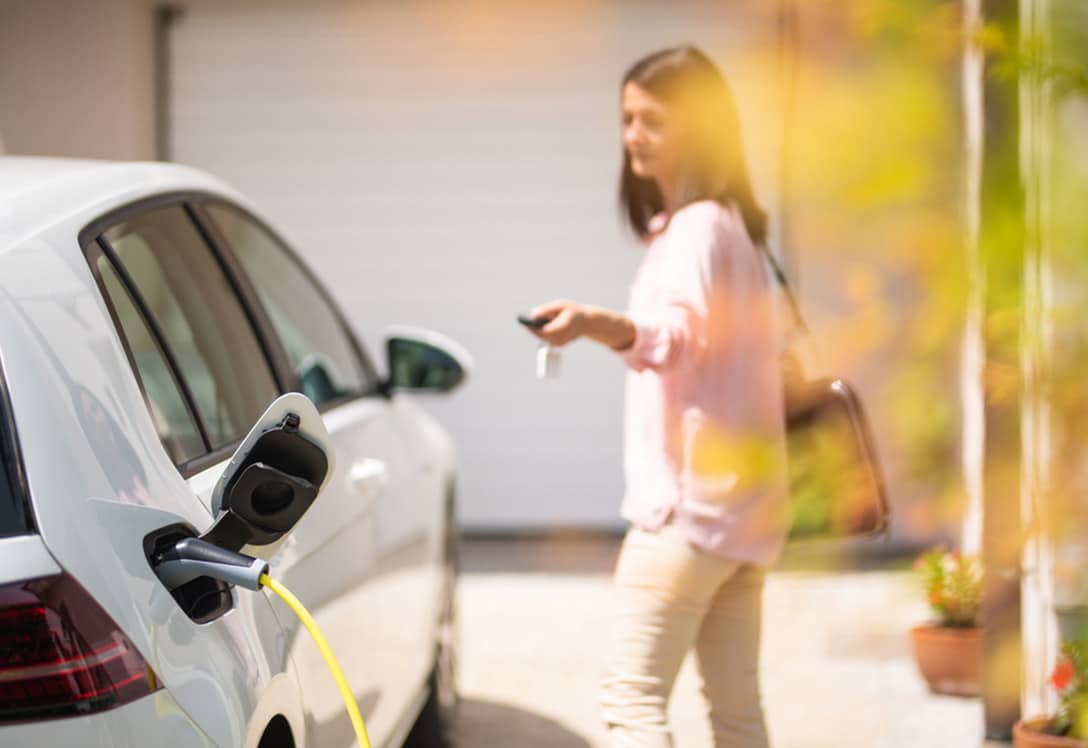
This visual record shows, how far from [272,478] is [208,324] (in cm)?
121

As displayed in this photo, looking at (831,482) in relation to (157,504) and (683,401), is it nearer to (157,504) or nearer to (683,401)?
(157,504)

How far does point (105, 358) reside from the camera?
6.08 ft

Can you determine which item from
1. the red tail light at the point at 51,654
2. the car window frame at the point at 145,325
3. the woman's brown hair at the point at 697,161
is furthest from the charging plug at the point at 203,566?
the woman's brown hair at the point at 697,161

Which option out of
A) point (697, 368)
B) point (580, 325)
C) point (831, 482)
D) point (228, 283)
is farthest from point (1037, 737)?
point (831, 482)

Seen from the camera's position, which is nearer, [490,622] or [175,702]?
[175,702]

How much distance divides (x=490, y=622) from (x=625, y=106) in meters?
4.08

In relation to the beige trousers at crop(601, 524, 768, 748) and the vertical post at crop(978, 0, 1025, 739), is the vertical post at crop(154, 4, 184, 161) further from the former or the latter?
the vertical post at crop(978, 0, 1025, 739)

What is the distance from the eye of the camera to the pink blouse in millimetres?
2652

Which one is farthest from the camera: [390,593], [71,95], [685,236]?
[71,95]

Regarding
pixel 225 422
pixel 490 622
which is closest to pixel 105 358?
pixel 225 422

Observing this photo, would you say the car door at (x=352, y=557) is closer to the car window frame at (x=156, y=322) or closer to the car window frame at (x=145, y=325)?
the car window frame at (x=156, y=322)

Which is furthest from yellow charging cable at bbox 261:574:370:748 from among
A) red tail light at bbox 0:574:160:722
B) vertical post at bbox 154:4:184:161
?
vertical post at bbox 154:4:184:161

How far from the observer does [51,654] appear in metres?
1.54

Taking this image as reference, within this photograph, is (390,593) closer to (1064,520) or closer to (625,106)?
(625,106)
